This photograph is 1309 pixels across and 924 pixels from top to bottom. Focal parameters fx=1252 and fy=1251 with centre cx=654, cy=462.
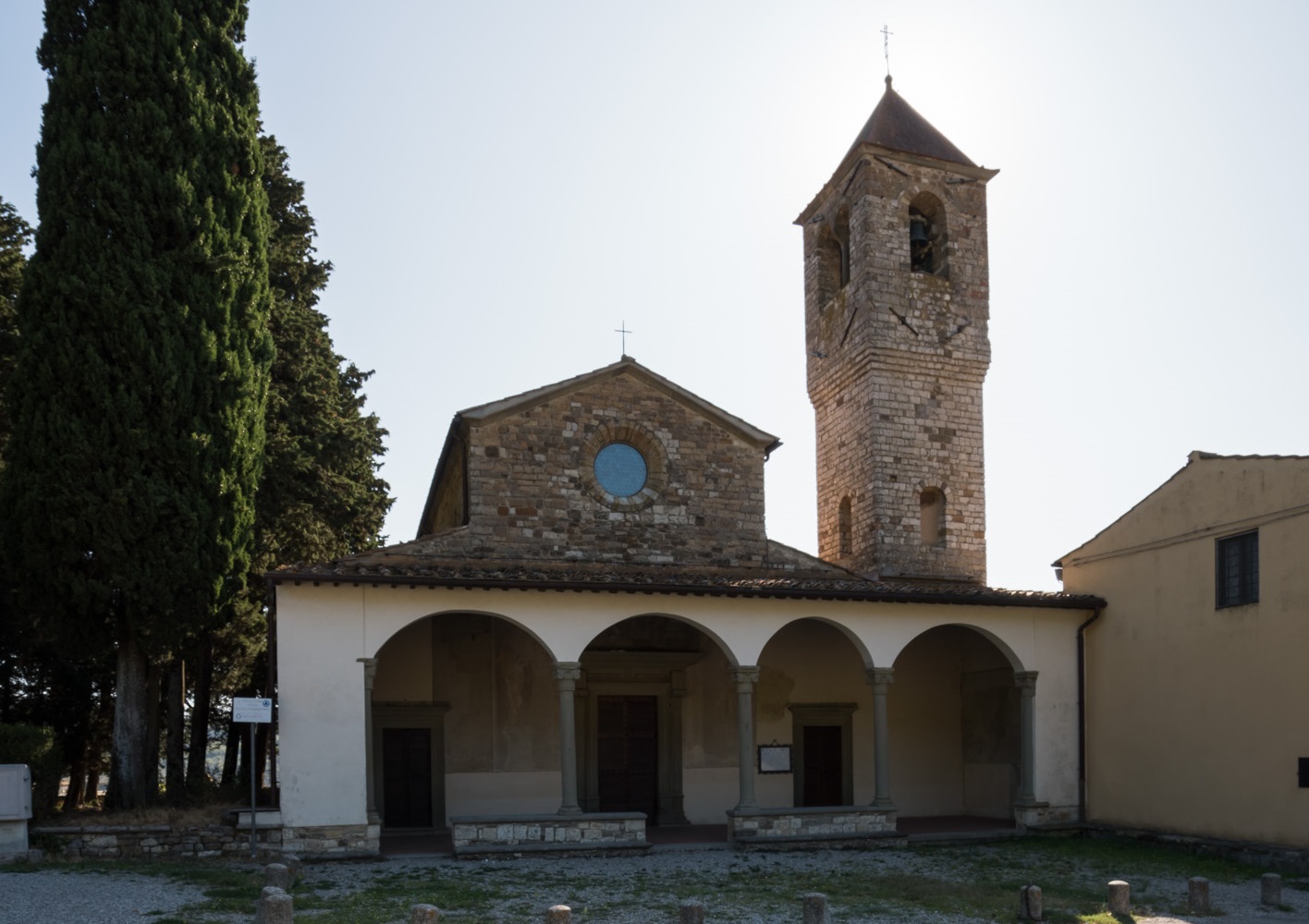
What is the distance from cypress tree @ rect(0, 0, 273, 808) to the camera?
593 inches

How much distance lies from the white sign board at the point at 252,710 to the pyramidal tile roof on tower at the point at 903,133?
1373 cm

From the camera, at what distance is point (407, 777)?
58.2 ft

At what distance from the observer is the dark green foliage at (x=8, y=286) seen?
18230 mm

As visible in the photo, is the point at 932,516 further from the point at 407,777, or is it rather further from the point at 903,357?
the point at 407,777

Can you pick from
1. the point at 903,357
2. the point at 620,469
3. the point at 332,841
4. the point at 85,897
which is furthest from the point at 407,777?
the point at 903,357

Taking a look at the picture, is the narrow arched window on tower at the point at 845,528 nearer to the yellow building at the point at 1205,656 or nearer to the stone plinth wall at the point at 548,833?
the yellow building at the point at 1205,656

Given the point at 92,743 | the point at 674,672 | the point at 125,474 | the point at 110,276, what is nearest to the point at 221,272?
the point at 110,276

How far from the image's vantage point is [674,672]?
18.8m

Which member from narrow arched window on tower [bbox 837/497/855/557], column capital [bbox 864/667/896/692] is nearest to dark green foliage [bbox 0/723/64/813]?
column capital [bbox 864/667/896/692]

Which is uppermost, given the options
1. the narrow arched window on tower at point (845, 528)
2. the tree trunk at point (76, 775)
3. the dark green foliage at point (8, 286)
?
the dark green foliage at point (8, 286)

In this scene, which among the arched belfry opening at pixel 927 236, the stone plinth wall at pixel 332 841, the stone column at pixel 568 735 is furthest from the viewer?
the arched belfry opening at pixel 927 236

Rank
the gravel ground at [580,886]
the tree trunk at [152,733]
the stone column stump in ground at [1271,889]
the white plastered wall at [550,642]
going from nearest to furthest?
the gravel ground at [580,886], the stone column stump in ground at [1271,889], the white plastered wall at [550,642], the tree trunk at [152,733]

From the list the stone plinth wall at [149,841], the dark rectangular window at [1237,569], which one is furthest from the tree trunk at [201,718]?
the dark rectangular window at [1237,569]

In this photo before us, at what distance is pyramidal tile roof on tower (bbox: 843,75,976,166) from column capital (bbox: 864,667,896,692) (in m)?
9.44
